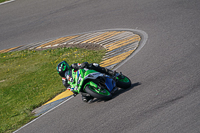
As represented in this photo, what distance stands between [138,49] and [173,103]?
4.36 metres

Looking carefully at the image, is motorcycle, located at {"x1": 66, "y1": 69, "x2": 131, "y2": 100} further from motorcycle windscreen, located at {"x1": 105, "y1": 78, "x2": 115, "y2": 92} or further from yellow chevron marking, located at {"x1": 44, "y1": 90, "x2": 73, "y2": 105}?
yellow chevron marking, located at {"x1": 44, "y1": 90, "x2": 73, "y2": 105}

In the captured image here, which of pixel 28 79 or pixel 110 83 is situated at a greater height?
pixel 110 83

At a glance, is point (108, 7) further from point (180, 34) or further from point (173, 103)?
point (173, 103)

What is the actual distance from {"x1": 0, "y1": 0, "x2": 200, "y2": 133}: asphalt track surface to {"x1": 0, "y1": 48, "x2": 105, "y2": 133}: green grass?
1.05 meters

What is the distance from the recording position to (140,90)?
24.7ft

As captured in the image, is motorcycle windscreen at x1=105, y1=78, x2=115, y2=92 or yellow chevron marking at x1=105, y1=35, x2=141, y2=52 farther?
yellow chevron marking at x1=105, y1=35, x2=141, y2=52

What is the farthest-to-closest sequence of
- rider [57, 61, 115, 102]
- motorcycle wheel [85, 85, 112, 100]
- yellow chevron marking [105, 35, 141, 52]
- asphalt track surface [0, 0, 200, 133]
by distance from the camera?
1. yellow chevron marking [105, 35, 141, 52]
2. rider [57, 61, 115, 102]
3. motorcycle wheel [85, 85, 112, 100]
4. asphalt track surface [0, 0, 200, 133]

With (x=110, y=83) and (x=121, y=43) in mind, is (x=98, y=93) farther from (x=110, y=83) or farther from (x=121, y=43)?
(x=121, y=43)

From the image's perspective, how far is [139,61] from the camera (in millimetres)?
9445

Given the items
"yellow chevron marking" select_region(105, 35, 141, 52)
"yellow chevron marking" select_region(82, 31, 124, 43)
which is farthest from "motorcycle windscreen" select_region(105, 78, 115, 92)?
"yellow chevron marking" select_region(82, 31, 124, 43)

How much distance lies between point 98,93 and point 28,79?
532 centimetres

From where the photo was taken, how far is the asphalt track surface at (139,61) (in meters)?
6.25

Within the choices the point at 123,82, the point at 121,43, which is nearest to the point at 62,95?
the point at 123,82

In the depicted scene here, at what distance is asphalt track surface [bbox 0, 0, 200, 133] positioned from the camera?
625 cm
